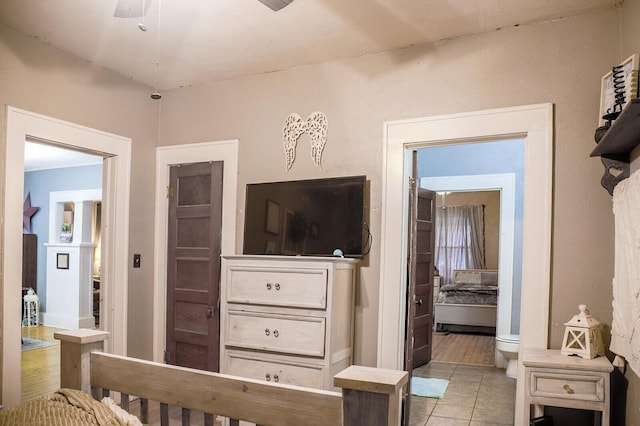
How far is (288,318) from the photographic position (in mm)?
2705

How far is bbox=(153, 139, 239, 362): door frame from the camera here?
11.5ft

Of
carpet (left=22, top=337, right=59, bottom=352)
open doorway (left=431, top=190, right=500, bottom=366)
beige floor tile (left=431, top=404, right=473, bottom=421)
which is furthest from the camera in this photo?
open doorway (left=431, top=190, right=500, bottom=366)

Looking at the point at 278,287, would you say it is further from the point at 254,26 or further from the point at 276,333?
the point at 254,26

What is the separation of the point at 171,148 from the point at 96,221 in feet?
18.0

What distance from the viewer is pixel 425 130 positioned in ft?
9.43

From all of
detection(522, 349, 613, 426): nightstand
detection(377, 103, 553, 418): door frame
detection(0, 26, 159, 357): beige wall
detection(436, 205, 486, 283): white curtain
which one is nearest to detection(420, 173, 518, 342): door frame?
detection(377, 103, 553, 418): door frame

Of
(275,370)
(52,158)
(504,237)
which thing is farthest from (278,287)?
(52,158)

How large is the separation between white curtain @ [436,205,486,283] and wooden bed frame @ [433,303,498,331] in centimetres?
275

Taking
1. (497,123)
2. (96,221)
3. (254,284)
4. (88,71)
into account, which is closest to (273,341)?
(254,284)

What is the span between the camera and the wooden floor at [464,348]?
5.40 metres

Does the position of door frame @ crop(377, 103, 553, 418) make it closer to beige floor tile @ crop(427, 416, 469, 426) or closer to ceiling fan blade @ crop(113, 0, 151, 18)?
beige floor tile @ crop(427, 416, 469, 426)

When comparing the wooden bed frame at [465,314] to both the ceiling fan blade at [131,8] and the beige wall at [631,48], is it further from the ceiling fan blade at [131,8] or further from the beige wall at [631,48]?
the ceiling fan blade at [131,8]

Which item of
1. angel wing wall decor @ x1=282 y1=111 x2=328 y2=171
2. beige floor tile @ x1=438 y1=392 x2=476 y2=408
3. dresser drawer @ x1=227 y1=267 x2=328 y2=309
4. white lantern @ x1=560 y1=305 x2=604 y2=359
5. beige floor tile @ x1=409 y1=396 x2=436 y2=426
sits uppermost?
angel wing wall decor @ x1=282 y1=111 x2=328 y2=171

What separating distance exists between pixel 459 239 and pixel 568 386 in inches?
318
